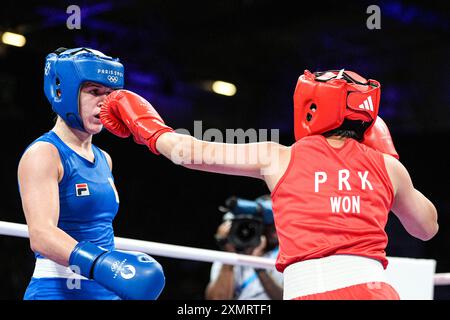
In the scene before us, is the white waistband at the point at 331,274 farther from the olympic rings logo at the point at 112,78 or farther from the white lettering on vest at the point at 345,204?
the olympic rings logo at the point at 112,78

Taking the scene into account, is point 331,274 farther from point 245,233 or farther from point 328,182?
point 245,233

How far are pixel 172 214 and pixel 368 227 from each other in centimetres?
619

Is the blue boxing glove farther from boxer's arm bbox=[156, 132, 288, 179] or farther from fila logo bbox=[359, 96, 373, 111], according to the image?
fila logo bbox=[359, 96, 373, 111]

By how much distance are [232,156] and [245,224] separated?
→ 2.21 metres

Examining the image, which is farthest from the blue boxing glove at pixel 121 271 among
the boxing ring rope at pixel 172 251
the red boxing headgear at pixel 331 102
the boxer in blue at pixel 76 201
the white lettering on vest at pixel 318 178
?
the boxing ring rope at pixel 172 251

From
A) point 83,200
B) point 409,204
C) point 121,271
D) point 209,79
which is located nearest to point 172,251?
point 83,200

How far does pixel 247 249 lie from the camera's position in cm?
411

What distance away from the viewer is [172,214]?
798 cm

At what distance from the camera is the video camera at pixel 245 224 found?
4.10m

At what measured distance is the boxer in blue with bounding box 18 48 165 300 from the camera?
6.30 ft

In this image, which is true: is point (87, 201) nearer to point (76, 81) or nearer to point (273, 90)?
point (76, 81)

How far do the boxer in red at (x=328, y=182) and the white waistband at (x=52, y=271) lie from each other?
49 centimetres

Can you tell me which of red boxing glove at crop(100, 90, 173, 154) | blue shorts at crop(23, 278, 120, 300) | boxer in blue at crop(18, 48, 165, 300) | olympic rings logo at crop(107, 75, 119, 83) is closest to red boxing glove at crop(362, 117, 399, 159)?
red boxing glove at crop(100, 90, 173, 154)

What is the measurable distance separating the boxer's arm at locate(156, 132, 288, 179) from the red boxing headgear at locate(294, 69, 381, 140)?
13 centimetres
